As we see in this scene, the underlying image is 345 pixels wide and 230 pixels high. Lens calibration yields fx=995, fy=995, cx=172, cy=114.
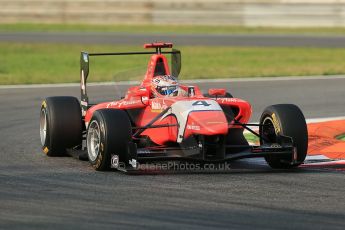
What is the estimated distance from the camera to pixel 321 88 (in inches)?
808

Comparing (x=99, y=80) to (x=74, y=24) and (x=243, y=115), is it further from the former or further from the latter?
(x=74, y=24)

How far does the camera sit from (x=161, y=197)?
9000 millimetres

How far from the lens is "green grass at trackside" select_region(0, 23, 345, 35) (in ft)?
128

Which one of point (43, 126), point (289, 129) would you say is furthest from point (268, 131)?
point (43, 126)

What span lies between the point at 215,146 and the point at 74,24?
32968 mm

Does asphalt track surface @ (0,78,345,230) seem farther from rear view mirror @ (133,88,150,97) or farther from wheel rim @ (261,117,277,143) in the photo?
rear view mirror @ (133,88,150,97)

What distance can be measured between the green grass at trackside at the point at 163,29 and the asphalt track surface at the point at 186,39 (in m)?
1.75

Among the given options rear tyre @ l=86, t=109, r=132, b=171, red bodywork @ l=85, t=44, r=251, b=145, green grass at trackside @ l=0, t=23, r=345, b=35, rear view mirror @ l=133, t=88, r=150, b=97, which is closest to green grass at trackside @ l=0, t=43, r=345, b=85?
green grass at trackside @ l=0, t=23, r=345, b=35

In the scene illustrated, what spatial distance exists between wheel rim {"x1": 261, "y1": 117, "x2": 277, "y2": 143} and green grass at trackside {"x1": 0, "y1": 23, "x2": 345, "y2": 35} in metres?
27.6

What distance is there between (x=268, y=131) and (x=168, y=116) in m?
1.28

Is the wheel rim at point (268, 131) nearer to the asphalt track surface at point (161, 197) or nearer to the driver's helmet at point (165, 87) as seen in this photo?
the asphalt track surface at point (161, 197)

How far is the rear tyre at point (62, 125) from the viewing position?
11.7 metres

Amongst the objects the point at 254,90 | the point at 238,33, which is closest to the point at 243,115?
the point at 254,90

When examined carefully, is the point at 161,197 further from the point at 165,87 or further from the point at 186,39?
the point at 186,39
